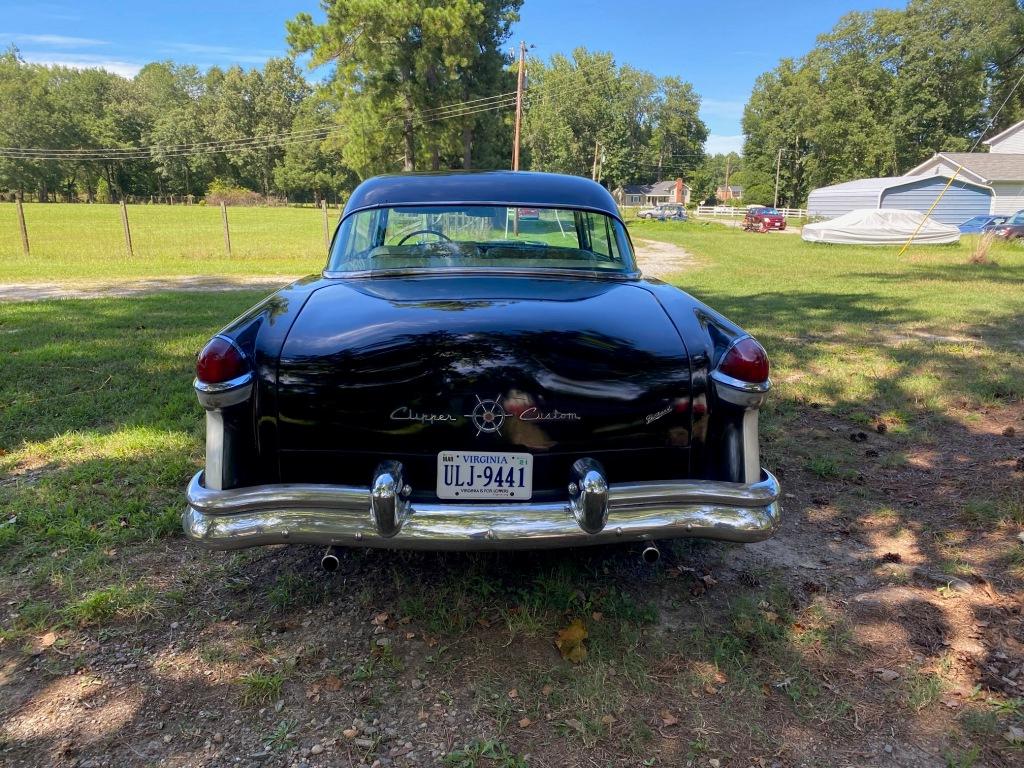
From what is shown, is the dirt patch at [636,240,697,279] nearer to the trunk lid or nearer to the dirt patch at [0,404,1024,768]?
the dirt patch at [0,404,1024,768]

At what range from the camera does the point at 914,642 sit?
2.48 m

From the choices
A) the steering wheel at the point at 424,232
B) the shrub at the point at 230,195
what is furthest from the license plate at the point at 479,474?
the shrub at the point at 230,195

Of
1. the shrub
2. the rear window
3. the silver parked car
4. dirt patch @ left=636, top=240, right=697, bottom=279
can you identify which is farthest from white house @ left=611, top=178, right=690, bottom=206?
the rear window

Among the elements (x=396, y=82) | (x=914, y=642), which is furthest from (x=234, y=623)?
(x=396, y=82)

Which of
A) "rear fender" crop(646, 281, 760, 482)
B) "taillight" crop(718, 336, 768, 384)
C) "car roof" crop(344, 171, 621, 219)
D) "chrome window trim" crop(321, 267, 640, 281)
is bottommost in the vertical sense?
"rear fender" crop(646, 281, 760, 482)

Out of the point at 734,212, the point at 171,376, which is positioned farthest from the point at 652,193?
the point at 171,376

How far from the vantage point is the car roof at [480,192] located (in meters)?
3.80

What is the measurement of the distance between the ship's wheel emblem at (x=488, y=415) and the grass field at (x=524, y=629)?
83 cm

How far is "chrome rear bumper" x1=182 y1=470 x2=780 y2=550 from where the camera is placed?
2.21m

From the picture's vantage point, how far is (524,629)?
256 centimetres

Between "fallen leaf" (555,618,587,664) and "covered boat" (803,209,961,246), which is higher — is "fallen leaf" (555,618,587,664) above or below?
below

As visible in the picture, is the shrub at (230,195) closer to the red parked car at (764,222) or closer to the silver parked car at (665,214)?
the silver parked car at (665,214)

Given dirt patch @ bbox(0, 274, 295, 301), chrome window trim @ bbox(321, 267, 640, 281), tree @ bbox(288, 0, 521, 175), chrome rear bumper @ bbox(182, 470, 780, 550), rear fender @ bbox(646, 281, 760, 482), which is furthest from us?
tree @ bbox(288, 0, 521, 175)

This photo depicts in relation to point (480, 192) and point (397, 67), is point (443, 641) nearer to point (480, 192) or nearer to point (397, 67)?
point (480, 192)
